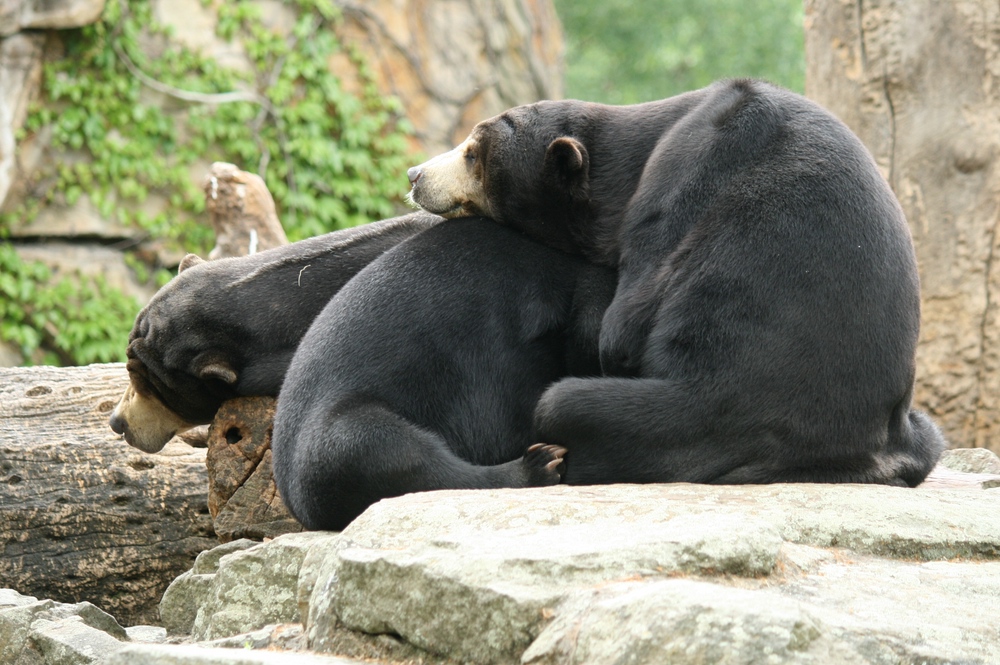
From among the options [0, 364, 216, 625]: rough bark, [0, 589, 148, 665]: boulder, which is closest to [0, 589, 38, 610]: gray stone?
[0, 589, 148, 665]: boulder

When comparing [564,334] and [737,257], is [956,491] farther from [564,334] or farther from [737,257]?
[564,334]

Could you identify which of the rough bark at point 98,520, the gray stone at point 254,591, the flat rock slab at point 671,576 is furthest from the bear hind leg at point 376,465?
the rough bark at point 98,520

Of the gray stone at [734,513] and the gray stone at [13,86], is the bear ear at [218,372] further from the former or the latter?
the gray stone at [13,86]

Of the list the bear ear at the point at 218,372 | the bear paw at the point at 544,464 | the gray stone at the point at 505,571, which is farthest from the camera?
the bear ear at the point at 218,372

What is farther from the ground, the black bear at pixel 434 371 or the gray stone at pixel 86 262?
the black bear at pixel 434 371

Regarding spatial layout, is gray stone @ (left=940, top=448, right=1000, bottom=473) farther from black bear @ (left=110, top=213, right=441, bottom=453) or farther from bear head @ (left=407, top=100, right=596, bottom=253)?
black bear @ (left=110, top=213, right=441, bottom=453)

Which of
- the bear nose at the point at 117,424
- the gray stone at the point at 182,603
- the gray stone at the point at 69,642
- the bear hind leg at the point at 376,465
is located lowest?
the gray stone at the point at 182,603

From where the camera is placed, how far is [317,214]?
13164 mm

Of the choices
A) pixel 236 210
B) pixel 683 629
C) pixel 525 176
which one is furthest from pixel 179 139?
pixel 683 629

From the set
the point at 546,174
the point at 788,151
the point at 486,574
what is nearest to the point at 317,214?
the point at 546,174

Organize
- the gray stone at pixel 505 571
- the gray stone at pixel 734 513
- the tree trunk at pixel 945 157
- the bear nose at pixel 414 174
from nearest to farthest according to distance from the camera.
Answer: the gray stone at pixel 505 571, the gray stone at pixel 734 513, the bear nose at pixel 414 174, the tree trunk at pixel 945 157

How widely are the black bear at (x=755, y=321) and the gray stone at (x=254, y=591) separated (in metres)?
0.97

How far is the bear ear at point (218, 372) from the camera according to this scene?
208 inches

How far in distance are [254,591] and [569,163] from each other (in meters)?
2.05
